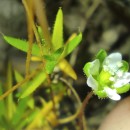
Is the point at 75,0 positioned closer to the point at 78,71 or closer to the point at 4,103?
the point at 78,71

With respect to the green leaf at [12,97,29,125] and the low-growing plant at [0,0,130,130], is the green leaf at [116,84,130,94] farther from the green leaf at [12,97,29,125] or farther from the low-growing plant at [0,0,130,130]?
the green leaf at [12,97,29,125]

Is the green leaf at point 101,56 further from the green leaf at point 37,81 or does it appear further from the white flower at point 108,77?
the green leaf at point 37,81

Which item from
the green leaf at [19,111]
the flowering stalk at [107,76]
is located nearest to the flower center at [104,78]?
the flowering stalk at [107,76]

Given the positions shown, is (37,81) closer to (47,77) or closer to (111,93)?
(47,77)

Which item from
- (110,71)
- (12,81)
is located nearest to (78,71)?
(12,81)

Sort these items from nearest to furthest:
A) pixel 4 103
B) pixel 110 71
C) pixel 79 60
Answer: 1. pixel 110 71
2. pixel 4 103
3. pixel 79 60

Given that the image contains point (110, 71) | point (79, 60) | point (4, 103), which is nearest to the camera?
point (110, 71)

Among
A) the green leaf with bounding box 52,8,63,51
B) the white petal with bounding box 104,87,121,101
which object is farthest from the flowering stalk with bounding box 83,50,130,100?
the green leaf with bounding box 52,8,63,51
